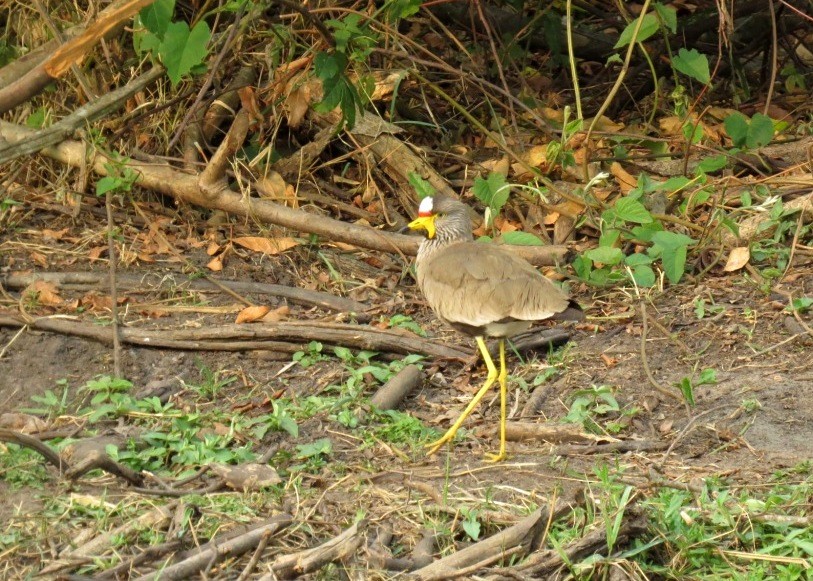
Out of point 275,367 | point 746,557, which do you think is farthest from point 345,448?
point 746,557

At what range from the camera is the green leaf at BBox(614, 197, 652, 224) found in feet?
19.1

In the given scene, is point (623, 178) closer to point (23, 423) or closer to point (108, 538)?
→ point (23, 423)

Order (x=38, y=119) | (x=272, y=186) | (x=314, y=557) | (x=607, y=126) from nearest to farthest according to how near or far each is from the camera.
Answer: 1. (x=314, y=557)
2. (x=272, y=186)
3. (x=38, y=119)
4. (x=607, y=126)

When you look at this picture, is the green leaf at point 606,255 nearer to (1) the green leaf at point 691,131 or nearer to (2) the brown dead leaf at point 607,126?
(1) the green leaf at point 691,131

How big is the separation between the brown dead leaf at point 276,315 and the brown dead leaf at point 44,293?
1.11m

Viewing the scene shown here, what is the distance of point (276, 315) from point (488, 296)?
142 cm

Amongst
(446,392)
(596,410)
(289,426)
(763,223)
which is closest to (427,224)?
(446,392)

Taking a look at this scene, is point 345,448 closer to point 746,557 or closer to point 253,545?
point 253,545

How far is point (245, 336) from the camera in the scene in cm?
541

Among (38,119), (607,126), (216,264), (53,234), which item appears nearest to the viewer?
(216,264)

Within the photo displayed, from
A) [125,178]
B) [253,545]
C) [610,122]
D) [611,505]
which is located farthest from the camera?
[610,122]

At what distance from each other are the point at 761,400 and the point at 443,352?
5.09 feet

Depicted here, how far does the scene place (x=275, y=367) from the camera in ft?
17.6

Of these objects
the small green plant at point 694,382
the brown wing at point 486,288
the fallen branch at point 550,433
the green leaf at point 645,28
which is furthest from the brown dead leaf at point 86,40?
the green leaf at point 645,28
